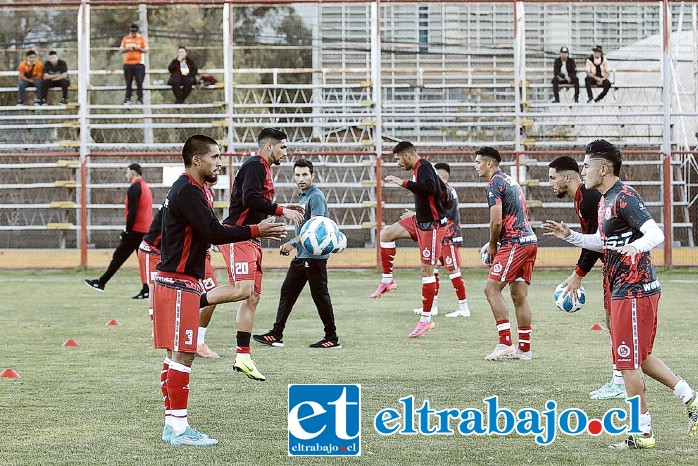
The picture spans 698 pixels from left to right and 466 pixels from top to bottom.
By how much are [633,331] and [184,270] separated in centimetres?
288

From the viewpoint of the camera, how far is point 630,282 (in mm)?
7289

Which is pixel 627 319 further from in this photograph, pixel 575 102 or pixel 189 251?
pixel 575 102

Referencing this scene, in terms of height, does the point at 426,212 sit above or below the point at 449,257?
above

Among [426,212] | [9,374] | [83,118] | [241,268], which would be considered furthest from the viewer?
[83,118]

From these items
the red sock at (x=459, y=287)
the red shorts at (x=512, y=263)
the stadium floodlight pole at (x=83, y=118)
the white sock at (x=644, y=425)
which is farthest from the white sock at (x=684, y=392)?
the stadium floodlight pole at (x=83, y=118)

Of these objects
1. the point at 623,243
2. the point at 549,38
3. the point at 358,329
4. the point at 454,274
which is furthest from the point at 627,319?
the point at 549,38

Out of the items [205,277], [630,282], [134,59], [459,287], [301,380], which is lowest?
[301,380]

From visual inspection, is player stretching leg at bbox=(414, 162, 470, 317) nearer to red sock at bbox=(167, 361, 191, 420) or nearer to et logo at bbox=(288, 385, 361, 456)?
red sock at bbox=(167, 361, 191, 420)

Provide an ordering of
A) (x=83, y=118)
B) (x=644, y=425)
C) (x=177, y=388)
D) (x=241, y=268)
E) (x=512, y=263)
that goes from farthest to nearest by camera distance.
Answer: (x=83, y=118), (x=512, y=263), (x=241, y=268), (x=177, y=388), (x=644, y=425)

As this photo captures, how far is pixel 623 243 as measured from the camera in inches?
290

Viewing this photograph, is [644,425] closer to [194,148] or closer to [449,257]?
[194,148]

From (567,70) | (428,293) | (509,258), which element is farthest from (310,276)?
(567,70)

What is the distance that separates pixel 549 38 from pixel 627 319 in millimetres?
23470

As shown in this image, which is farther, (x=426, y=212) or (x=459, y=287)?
(x=459, y=287)
